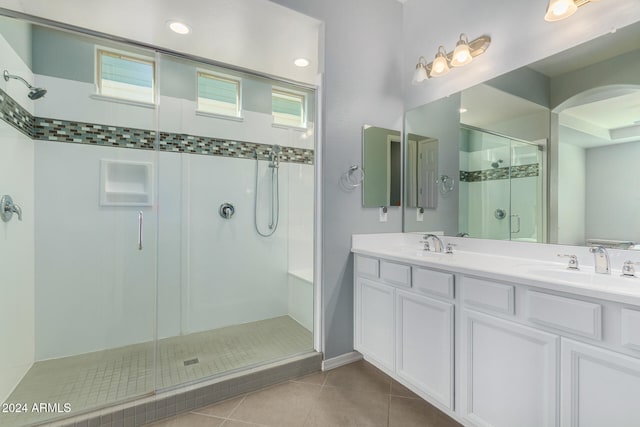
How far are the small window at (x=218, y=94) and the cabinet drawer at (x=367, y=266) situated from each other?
1897 mm

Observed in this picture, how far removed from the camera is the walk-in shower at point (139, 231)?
182 cm

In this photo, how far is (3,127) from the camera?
169cm

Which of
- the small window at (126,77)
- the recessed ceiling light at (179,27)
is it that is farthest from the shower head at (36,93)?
the recessed ceiling light at (179,27)

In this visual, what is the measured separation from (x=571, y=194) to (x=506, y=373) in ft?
3.41

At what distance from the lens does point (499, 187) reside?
6.19 feet

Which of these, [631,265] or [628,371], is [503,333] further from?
[631,265]

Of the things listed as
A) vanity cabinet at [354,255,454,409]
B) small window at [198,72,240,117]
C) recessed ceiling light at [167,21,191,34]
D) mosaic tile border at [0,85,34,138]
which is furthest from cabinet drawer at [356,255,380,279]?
mosaic tile border at [0,85,34,138]

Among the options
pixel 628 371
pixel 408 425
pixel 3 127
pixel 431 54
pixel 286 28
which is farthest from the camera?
pixel 431 54

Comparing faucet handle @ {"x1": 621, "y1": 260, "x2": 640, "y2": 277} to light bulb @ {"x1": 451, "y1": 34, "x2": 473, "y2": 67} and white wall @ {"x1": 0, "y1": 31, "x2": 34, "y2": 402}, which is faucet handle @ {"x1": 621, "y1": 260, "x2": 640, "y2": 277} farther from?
white wall @ {"x1": 0, "y1": 31, "x2": 34, "y2": 402}

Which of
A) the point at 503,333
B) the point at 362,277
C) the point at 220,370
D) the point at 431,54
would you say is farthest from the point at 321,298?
the point at 431,54

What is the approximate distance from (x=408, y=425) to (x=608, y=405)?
3.01 ft

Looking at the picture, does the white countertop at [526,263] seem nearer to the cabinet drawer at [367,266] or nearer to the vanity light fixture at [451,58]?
the cabinet drawer at [367,266]

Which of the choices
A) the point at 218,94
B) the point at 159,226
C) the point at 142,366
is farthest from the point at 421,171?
the point at 142,366

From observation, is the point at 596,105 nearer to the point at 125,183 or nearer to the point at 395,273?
the point at 395,273
